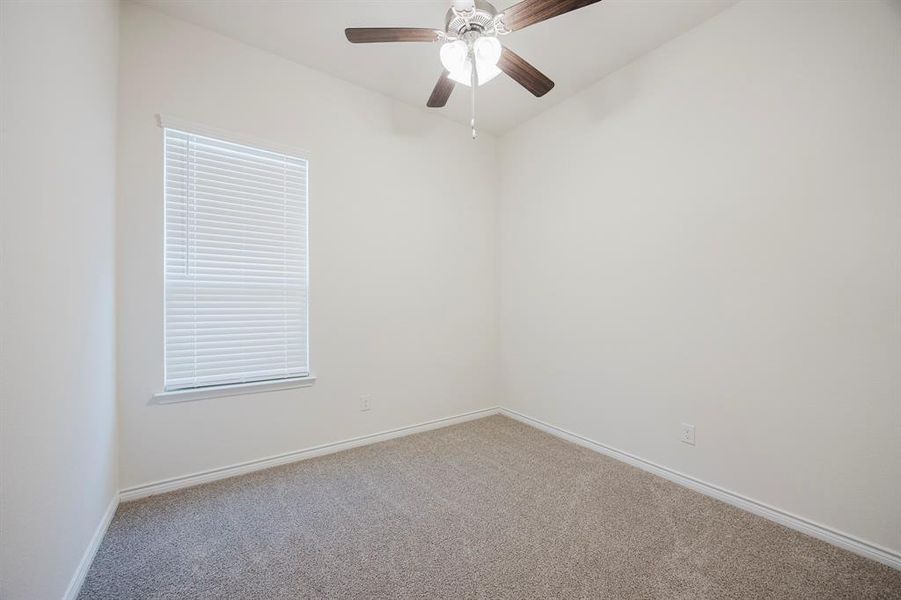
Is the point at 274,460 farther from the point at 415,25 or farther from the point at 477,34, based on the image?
the point at 415,25

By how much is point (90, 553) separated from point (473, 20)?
2.96 m

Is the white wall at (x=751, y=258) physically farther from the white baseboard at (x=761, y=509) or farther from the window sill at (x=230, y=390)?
the window sill at (x=230, y=390)

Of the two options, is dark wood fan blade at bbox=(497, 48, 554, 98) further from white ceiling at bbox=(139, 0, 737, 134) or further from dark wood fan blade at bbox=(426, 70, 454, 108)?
white ceiling at bbox=(139, 0, 737, 134)

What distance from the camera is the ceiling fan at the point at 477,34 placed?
5.25 feet

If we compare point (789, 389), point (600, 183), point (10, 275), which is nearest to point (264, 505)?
point (10, 275)

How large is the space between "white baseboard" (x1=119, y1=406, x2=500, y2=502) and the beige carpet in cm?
8

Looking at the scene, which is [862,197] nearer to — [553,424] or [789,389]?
[789,389]

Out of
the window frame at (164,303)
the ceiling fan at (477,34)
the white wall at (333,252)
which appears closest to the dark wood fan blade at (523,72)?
the ceiling fan at (477,34)

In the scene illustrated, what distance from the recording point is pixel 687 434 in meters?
2.25

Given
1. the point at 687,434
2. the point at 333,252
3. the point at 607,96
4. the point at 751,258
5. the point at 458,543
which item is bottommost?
the point at 458,543

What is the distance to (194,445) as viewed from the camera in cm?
221

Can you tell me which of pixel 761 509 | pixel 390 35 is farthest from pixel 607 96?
pixel 761 509

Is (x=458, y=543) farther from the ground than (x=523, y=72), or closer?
closer

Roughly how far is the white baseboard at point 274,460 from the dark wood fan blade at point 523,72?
106 inches
